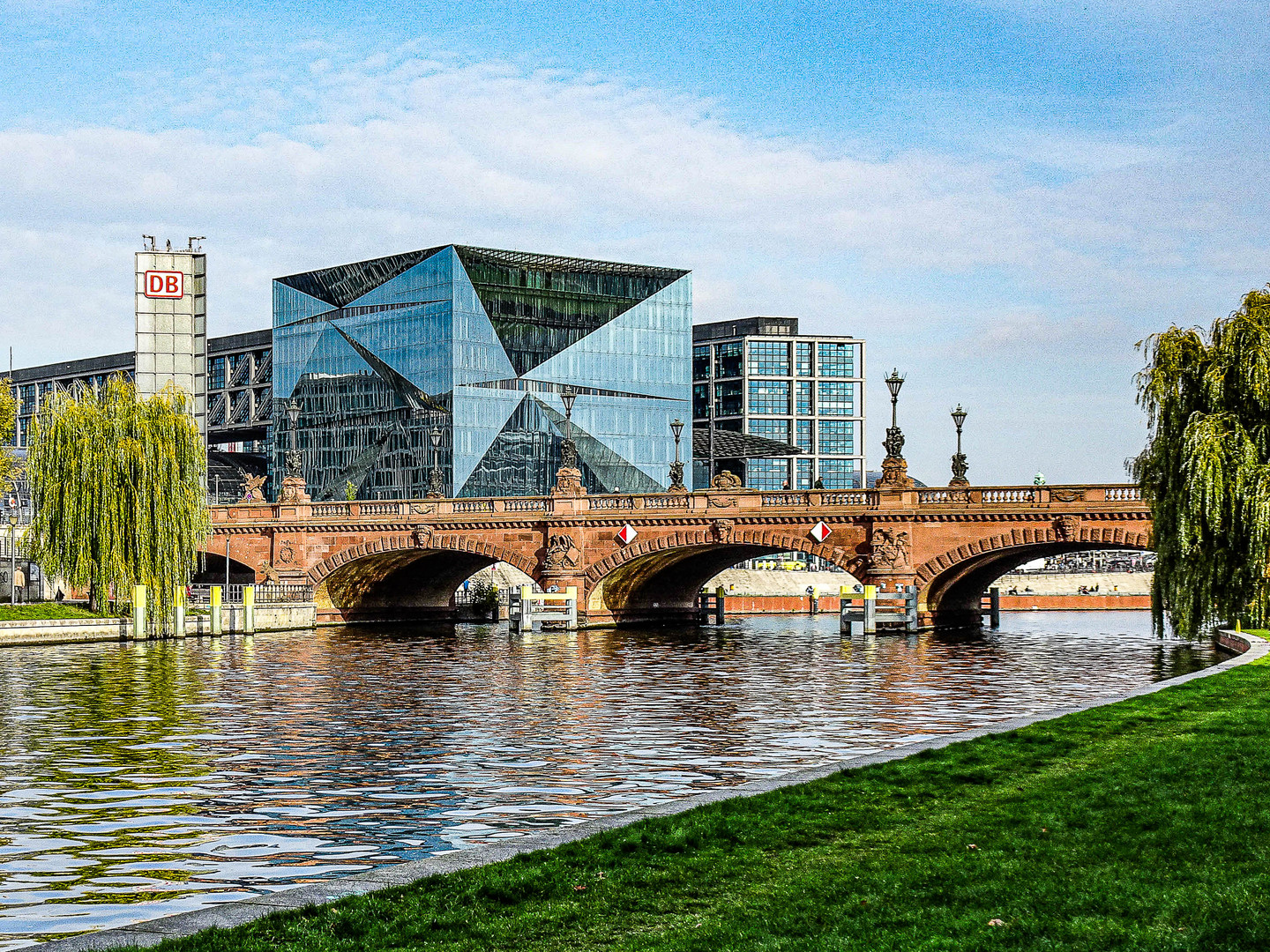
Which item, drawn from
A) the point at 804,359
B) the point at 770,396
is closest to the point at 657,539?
the point at 770,396

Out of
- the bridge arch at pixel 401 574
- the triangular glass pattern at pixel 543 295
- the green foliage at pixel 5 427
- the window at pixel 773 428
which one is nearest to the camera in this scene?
the green foliage at pixel 5 427

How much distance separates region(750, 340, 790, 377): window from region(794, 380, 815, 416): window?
2.14m

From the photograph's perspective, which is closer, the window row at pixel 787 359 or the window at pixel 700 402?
the window row at pixel 787 359

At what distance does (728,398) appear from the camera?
177500mm

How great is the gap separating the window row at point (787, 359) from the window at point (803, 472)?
33.2ft

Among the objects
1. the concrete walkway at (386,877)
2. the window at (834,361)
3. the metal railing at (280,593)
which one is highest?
→ the window at (834,361)

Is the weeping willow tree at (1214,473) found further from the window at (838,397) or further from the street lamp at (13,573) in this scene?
the window at (838,397)

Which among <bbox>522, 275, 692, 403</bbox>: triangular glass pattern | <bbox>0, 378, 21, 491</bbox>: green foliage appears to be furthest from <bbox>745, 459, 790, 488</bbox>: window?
<bbox>0, 378, 21, 491</bbox>: green foliage

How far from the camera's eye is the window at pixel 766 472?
6526 inches

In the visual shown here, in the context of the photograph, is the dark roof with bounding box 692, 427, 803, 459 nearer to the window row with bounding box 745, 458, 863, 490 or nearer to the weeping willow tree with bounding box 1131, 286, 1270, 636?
the window row with bounding box 745, 458, 863, 490

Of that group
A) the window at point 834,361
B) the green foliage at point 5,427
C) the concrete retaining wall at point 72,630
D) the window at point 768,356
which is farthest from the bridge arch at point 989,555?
the window at point 834,361

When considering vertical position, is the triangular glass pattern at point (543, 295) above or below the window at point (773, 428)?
above

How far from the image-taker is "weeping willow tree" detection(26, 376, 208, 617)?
2341 inches

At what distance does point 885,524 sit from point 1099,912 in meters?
57.4
